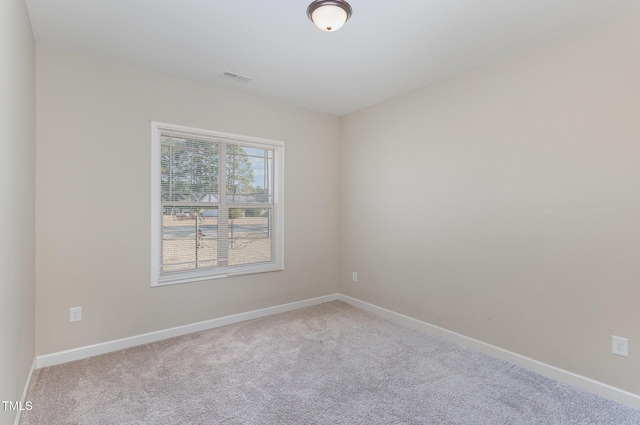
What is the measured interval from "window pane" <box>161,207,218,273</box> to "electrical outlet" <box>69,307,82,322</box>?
749 millimetres

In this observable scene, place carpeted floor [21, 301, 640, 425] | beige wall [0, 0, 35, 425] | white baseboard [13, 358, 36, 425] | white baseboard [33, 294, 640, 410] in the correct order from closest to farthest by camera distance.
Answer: beige wall [0, 0, 35, 425], white baseboard [13, 358, 36, 425], carpeted floor [21, 301, 640, 425], white baseboard [33, 294, 640, 410]

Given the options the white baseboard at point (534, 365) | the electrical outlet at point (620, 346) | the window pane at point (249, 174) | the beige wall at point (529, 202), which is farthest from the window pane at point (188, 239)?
the electrical outlet at point (620, 346)

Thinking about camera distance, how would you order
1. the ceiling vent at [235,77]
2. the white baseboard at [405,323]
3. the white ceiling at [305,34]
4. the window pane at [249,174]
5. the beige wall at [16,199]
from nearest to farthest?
1. the beige wall at [16,199]
2. the white ceiling at [305,34]
3. the white baseboard at [405,323]
4. the ceiling vent at [235,77]
5. the window pane at [249,174]

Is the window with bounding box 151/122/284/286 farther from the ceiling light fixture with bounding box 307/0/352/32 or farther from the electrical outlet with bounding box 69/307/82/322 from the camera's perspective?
the ceiling light fixture with bounding box 307/0/352/32

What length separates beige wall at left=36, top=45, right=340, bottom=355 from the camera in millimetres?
2701

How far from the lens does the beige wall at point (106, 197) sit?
8.86 ft

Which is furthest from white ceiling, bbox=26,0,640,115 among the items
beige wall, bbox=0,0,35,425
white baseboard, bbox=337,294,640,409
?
white baseboard, bbox=337,294,640,409

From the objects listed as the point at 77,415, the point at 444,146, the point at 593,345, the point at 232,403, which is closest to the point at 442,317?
the point at 593,345

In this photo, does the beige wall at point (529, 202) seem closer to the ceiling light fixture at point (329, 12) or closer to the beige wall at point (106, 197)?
the ceiling light fixture at point (329, 12)

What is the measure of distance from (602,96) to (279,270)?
343 cm

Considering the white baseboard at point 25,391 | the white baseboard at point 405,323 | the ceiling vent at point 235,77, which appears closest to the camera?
the white baseboard at point 25,391

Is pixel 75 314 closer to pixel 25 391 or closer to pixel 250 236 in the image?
pixel 25 391

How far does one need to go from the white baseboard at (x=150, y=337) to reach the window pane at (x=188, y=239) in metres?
0.60

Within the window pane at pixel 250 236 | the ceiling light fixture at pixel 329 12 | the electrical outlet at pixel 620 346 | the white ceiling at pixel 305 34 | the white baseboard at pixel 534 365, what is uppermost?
the white ceiling at pixel 305 34
